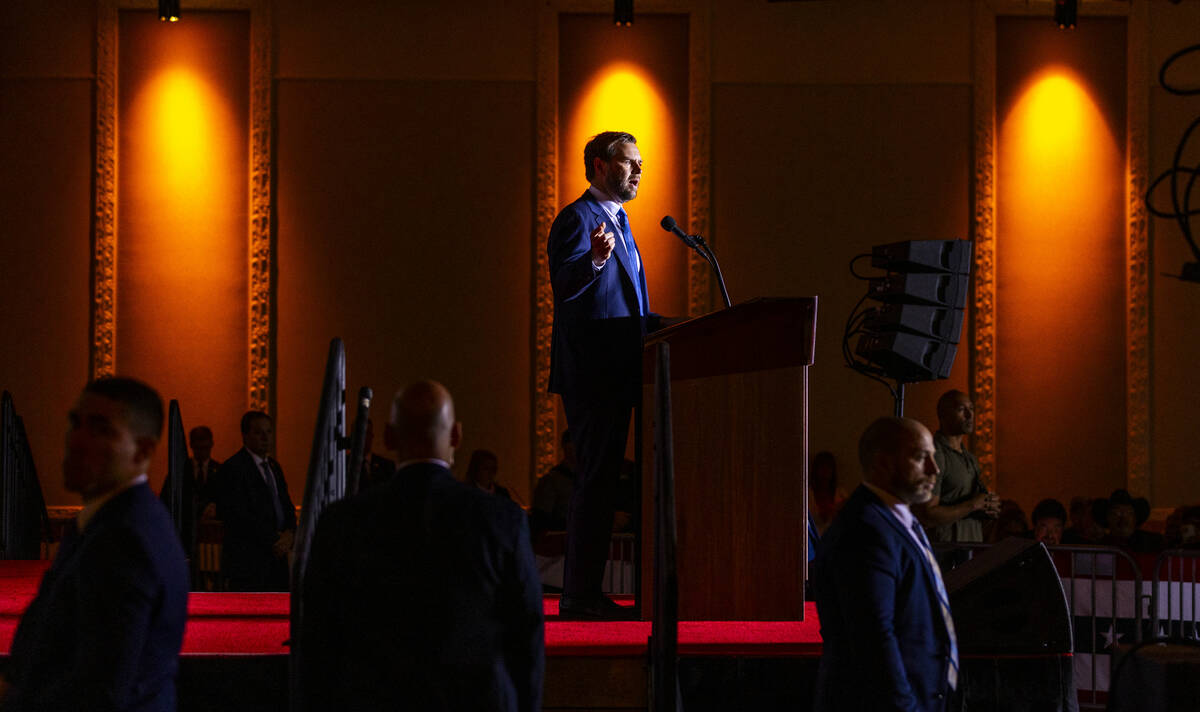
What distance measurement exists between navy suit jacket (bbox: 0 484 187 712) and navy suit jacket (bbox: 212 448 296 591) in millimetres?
4162

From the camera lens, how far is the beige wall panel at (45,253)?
31.3 feet

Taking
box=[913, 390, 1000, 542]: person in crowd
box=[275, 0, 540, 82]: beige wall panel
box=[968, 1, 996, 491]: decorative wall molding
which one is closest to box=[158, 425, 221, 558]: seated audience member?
box=[275, 0, 540, 82]: beige wall panel

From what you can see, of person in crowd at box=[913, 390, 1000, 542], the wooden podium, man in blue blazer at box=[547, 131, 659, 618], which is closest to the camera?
the wooden podium

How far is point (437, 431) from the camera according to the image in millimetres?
2717

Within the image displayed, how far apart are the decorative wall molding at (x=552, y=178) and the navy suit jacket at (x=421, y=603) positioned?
6971 millimetres

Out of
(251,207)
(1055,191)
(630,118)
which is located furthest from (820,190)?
(251,207)

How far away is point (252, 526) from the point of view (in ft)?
21.9

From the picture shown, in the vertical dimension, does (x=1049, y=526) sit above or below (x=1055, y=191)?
below

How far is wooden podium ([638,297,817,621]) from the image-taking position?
4105mm

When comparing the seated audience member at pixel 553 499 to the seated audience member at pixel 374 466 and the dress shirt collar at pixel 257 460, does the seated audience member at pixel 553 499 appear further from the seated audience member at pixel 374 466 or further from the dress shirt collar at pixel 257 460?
the dress shirt collar at pixel 257 460

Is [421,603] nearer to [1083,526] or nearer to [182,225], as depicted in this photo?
[1083,526]

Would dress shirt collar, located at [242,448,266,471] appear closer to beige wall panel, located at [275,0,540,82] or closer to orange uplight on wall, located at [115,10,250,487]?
orange uplight on wall, located at [115,10,250,487]

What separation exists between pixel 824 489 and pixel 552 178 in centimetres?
285

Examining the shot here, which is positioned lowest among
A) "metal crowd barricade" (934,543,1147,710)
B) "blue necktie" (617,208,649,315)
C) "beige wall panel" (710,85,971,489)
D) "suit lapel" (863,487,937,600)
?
"metal crowd barricade" (934,543,1147,710)
